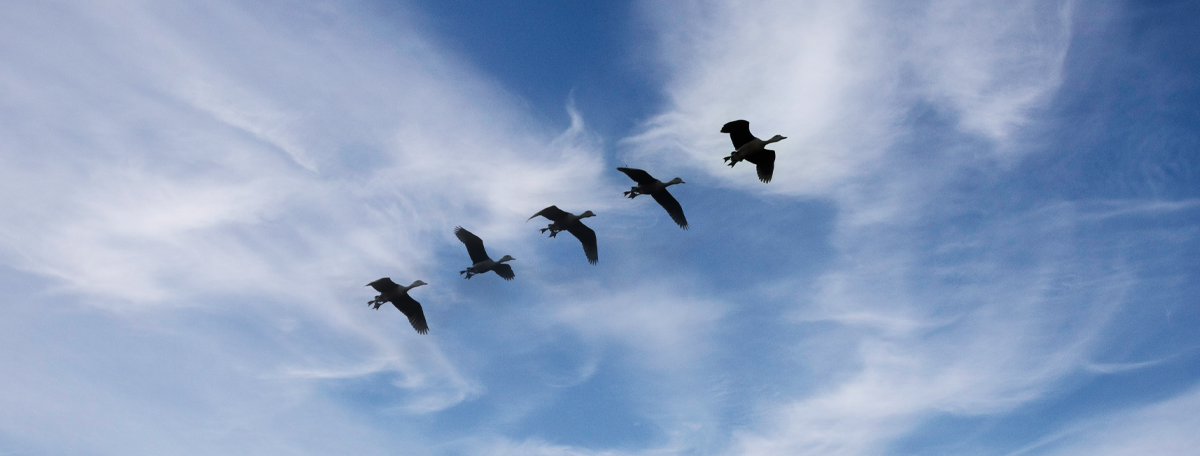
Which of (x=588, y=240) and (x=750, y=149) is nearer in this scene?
(x=750, y=149)

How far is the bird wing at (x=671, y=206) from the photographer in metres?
30.0

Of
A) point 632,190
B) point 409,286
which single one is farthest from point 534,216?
point 409,286

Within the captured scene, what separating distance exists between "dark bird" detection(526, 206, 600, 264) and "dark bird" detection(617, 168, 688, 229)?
10.4 ft

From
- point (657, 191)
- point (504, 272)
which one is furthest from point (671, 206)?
point (504, 272)

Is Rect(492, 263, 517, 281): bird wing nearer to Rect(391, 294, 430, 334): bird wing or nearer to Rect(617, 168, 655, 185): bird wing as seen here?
Rect(391, 294, 430, 334): bird wing

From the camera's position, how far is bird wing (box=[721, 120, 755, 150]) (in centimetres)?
2727

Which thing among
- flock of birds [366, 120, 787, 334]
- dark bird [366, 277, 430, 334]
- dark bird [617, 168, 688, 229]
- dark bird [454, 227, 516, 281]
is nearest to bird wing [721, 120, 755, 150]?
flock of birds [366, 120, 787, 334]

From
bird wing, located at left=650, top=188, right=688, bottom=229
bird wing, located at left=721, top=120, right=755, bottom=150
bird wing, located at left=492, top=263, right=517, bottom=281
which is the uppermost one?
bird wing, located at left=721, top=120, right=755, bottom=150

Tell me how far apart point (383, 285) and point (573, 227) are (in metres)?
8.25

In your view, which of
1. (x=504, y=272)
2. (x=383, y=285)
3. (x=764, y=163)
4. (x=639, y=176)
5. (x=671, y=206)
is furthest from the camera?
(x=504, y=272)

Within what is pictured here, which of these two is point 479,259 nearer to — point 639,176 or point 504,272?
point 504,272

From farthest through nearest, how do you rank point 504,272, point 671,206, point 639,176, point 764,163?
point 504,272 < point 671,206 < point 639,176 < point 764,163

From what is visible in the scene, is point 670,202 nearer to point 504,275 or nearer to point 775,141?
point 775,141

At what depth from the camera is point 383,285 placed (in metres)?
31.9
